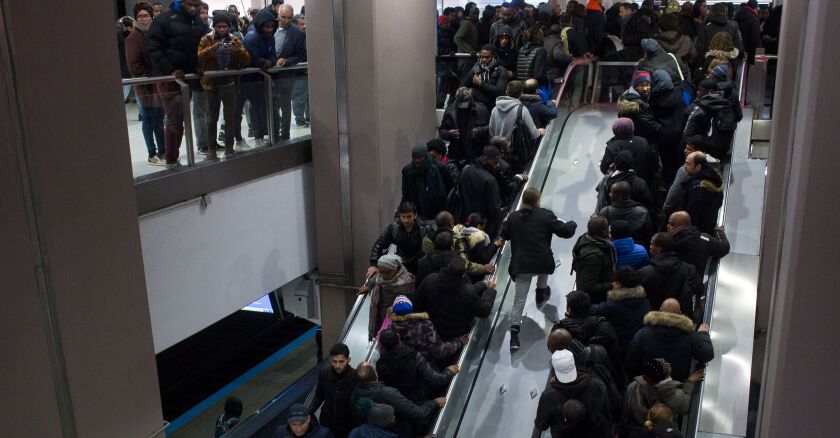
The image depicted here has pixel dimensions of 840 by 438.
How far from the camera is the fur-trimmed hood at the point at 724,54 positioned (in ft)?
38.5

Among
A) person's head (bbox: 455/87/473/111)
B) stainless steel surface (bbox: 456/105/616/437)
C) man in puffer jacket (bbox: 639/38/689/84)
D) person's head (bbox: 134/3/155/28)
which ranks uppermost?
person's head (bbox: 134/3/155/28)

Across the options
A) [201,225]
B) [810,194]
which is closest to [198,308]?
[201,225]

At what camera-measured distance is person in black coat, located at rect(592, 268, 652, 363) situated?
6312mm

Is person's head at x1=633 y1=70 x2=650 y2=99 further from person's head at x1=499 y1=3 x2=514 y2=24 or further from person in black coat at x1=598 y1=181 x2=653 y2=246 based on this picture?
person's head at x1=499 y1=3 x2=514 y2=24

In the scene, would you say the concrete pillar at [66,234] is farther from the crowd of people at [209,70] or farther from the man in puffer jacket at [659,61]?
the man in puffer jacket at [659,61]

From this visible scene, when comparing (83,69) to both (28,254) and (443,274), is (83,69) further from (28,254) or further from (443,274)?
(443,274)

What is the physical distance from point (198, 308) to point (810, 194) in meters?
9.65

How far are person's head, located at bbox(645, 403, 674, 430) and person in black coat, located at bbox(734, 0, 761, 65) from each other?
9359 millimetres

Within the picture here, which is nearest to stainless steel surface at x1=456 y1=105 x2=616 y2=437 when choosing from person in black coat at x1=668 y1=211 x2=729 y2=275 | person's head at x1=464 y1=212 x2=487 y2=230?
person's head at x1=464 y1=212 x2=487 y2=230

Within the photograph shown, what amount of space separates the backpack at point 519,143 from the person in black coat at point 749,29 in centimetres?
512

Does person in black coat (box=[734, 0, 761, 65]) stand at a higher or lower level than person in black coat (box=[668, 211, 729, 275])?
higher

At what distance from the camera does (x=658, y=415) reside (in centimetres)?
548

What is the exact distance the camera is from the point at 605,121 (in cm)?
1249

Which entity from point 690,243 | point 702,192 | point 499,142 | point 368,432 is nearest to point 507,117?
point 499,142
